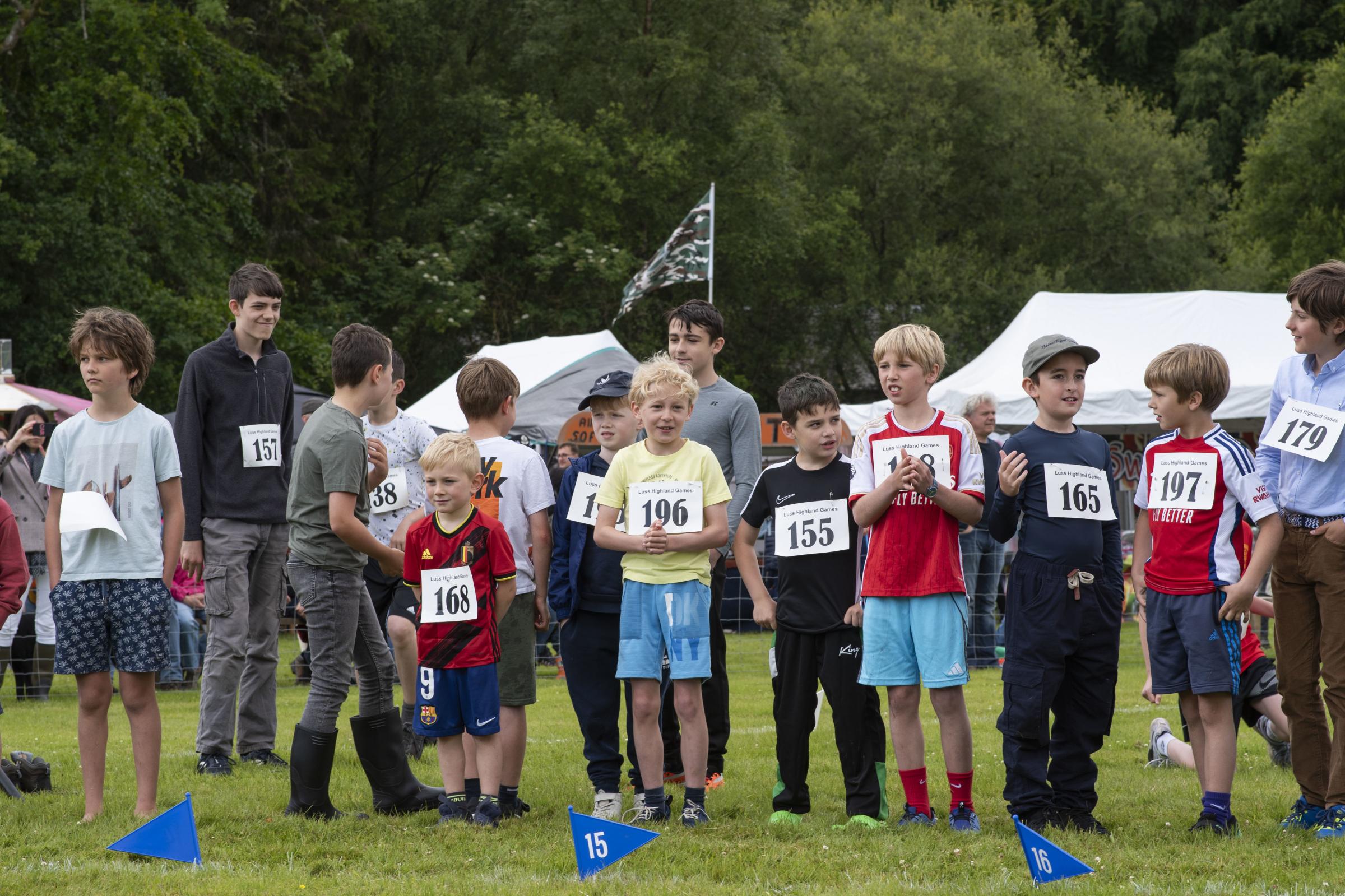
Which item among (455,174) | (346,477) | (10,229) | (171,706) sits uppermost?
(455,174)

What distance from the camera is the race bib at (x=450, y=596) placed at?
16.8 ft

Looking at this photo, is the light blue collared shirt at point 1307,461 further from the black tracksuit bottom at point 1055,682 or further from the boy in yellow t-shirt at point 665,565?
the boy in yellow t-shirt at point 665,565

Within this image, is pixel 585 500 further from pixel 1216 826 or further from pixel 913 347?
pixel 1216 826

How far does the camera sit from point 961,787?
4.98m

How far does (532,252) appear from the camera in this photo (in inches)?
1227

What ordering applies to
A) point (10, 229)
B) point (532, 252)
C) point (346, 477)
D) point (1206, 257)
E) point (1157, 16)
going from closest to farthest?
point (346, 477) → point (10, 229) → point (532, 252) → point (1206, 257) → point (1157, 16)

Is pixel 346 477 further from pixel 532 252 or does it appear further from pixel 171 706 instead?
pixel 532 252

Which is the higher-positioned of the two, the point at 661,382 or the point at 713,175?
the point at 713,175

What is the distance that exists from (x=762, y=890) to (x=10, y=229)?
19580mm

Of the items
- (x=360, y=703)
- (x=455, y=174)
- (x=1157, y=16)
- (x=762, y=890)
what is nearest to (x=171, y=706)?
(x=360, y=703)

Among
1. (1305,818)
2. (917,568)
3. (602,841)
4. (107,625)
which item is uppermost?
(917,568)

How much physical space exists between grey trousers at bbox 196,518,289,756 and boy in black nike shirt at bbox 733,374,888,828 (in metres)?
2.57

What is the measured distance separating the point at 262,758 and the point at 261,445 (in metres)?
1.51

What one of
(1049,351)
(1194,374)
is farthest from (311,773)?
(1194,374)
